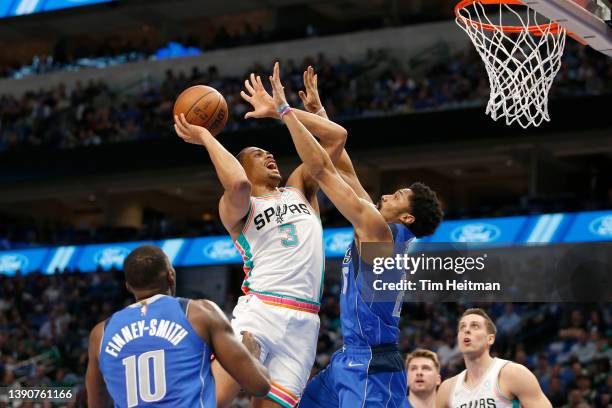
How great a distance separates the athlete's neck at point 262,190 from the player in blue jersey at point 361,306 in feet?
1.20

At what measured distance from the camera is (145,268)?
13.2 ft

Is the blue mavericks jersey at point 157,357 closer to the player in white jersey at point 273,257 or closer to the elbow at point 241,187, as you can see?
the player in white jersey at point 273,257

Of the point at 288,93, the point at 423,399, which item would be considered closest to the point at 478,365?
the point at 423,399

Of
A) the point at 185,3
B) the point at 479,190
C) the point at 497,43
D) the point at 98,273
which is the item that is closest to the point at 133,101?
the point at 185,3

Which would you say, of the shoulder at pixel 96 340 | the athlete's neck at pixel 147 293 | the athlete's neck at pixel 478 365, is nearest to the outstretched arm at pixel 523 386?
the athlete's neck at pixel 478 365

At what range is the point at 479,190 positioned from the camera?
24828mm

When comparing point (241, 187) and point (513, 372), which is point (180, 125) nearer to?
point (241, 187)

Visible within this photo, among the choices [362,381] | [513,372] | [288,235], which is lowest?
[362,381]

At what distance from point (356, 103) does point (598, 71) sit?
16.5 feet

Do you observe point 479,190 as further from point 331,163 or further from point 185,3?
point 331,163

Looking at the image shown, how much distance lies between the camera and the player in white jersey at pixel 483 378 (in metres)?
6.37

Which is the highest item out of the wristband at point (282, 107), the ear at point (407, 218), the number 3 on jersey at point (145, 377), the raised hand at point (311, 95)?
the raised hand at point (311, 95)

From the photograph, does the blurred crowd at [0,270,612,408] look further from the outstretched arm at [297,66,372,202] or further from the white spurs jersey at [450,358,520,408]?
the outstretched arm at [297,66,372,202]

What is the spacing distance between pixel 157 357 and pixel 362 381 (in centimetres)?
169
